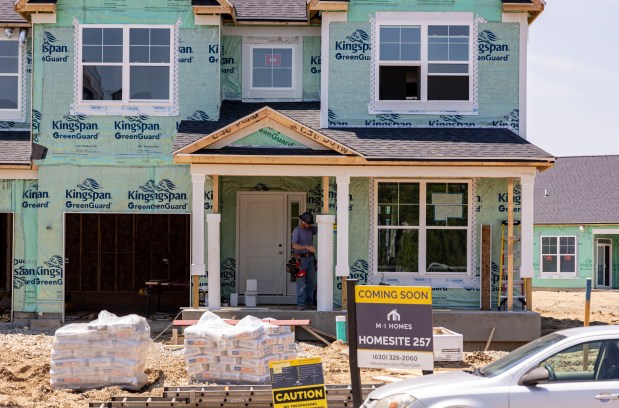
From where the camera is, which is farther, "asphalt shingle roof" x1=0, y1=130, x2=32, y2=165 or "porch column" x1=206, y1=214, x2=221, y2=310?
"asphalt shingle roof" x1=0, y1=130, x2=32, y2=165

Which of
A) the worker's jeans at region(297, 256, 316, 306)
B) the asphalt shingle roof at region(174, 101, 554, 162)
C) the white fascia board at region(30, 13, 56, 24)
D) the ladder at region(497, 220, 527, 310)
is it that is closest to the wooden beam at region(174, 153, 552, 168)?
the asphalt shingle roof at region(174, 101, 554, 162)

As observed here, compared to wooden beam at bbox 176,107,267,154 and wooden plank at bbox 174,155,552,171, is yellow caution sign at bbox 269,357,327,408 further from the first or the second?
wooden beam at bbox 176,107,267,154

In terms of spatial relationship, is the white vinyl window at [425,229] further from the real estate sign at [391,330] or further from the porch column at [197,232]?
the real estate sign at [391,330]

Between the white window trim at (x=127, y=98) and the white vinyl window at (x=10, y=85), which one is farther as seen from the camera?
the white vinyl window at (x=10, y=85)

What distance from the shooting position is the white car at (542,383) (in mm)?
8680

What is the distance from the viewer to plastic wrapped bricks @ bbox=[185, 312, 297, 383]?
41.9 feet

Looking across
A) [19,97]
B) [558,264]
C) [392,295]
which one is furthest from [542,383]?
[558,264]

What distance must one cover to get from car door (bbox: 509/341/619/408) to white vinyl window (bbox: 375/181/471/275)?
32.7ft

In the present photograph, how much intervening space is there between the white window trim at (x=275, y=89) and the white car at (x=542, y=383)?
11.8 metres

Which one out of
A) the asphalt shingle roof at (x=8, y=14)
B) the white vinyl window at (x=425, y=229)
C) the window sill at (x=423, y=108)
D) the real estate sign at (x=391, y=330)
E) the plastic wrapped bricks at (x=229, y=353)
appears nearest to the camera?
the real estate sign at (x=391, y=330)

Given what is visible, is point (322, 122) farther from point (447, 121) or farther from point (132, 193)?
point (132, 193)

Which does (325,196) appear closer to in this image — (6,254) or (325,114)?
(325,114)

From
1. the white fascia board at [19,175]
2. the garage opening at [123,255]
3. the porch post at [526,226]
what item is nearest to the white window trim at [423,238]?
the porch post at [526,226]

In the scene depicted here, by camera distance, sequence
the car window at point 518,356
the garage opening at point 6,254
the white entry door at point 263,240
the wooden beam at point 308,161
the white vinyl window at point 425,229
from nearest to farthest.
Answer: the car window at point 518,356, the wooden beam at point 308,161, the white vinyl window at point 425,229, the white entry door at point 263,240, the garage opening at point 6,254
